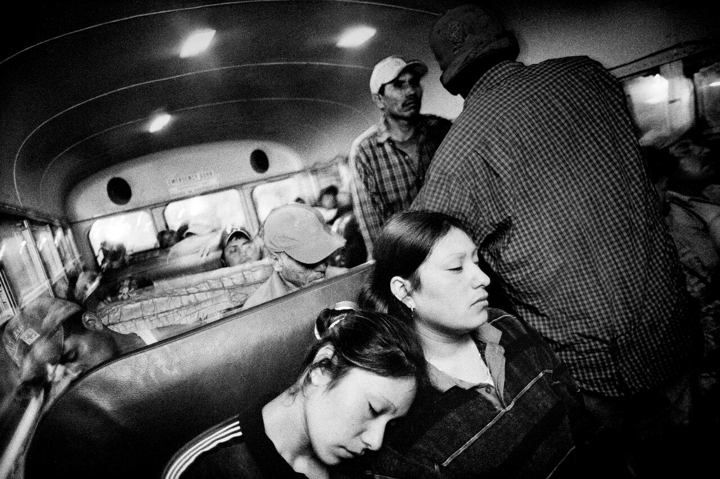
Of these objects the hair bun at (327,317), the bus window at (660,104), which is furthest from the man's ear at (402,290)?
the bus window at (660,104)

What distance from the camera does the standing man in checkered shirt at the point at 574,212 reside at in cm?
117

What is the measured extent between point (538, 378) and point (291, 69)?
1.47 meters

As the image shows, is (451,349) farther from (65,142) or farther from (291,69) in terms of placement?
(65,142)

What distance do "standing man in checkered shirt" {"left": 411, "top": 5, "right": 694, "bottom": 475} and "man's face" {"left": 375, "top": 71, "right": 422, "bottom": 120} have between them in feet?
1.70

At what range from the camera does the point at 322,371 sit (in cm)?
97

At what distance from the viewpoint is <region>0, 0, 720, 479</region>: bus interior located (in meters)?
0.95

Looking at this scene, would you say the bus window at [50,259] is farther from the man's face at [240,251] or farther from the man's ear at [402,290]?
the man's ear at [402,290]

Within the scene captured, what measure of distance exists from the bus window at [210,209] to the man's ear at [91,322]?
352 mm

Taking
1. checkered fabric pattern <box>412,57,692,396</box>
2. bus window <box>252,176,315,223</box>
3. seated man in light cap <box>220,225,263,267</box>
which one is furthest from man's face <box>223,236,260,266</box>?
checkered fabric pattern <box>412,57,692,396</box>

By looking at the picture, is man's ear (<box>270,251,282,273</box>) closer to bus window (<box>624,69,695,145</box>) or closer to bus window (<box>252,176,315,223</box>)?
bus window (<box>252,176,315,223</box>)

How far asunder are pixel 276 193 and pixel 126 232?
532mm

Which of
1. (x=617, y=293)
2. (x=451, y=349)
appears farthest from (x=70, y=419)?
(x=617, y=293)

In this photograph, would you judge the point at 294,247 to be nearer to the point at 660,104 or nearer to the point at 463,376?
the point at 463,376

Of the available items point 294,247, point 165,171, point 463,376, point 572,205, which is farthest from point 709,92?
point 165,171
